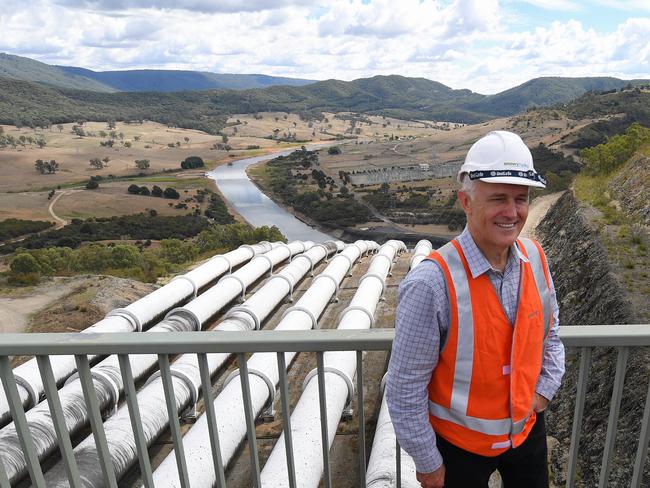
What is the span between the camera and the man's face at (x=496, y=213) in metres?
2.51

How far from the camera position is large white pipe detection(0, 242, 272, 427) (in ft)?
30.5

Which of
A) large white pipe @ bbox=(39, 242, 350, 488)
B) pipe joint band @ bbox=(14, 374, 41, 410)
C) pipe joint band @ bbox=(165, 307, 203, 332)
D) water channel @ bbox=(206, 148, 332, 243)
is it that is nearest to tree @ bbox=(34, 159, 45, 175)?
water channel @ bbox=(206, 148, 332, 243)

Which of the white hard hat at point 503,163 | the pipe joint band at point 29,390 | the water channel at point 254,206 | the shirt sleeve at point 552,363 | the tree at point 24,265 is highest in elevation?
the white hard hat at point 503,163

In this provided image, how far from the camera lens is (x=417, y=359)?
252cm

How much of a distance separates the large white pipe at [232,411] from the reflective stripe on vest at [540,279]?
203 inches

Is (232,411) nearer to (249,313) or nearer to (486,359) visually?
(249,313)

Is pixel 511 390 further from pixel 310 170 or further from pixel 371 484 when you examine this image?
pixel 310 170

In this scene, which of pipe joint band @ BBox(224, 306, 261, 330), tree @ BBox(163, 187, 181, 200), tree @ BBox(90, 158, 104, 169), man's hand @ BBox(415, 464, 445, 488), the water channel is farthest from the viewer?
tree @ BBox(90, 158, 104, 169)

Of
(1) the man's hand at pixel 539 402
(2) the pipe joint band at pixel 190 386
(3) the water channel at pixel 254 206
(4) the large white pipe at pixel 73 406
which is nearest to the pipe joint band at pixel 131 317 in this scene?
(4) the large white pipe at pixel 73 406

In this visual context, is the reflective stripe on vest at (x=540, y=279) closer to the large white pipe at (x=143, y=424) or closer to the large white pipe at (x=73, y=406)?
the large white pipe at (x=143, y=424)

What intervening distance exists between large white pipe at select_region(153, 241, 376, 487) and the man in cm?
461

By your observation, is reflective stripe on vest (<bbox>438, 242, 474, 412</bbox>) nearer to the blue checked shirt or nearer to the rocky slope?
the blue checked shirt

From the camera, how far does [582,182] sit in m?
41.6

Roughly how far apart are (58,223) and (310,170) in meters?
63.7
